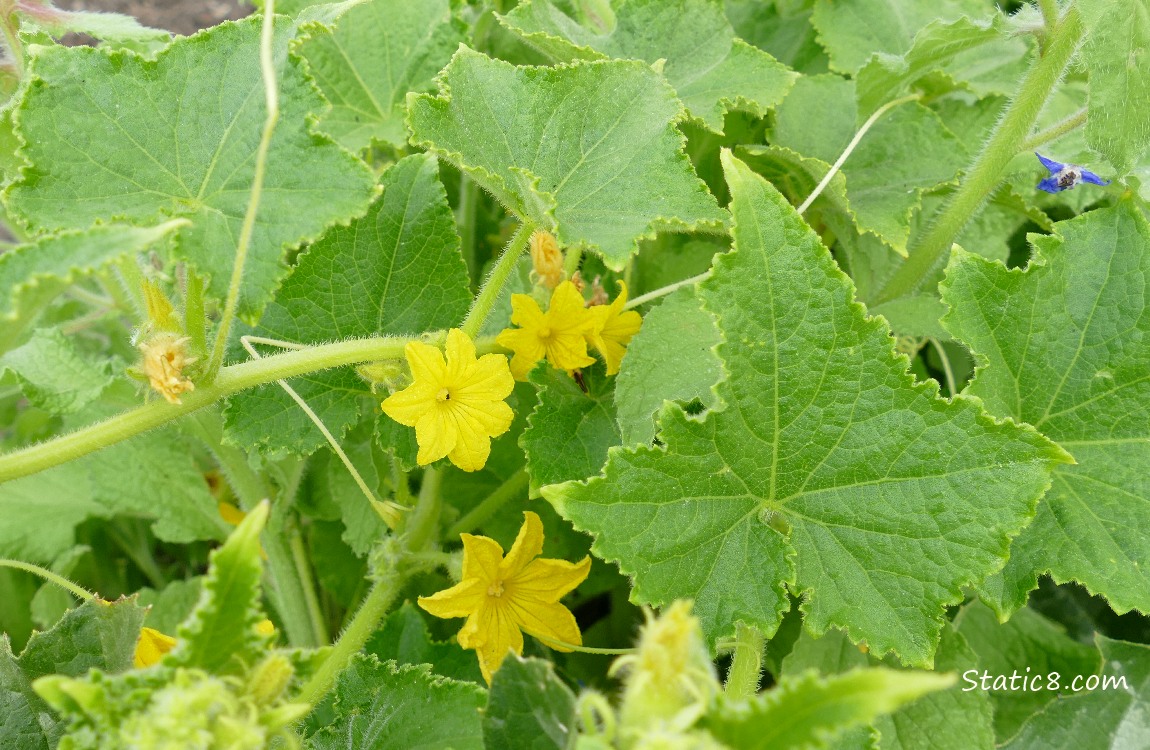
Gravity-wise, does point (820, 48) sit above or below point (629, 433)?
above

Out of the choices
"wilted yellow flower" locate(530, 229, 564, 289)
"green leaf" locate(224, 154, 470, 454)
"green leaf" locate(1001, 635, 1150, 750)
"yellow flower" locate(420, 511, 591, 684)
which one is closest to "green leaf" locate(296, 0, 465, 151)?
"green leaf" locate(224, 154, 470, 454)

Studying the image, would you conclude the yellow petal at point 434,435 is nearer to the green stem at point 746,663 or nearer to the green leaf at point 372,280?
the green leaf at point 372,280

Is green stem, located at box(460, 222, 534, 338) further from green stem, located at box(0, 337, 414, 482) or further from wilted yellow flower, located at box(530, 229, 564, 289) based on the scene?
green stem, located at box(0, 337, 414, 482)

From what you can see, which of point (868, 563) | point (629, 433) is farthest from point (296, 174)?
point (868, 563)

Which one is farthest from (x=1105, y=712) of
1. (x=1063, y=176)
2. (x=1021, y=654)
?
(x=1063, y=176)

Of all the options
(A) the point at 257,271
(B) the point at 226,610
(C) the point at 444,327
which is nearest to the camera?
(B) the point at 226,610

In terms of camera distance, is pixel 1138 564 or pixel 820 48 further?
pixel 820 48

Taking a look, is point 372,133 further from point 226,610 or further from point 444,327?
Result: point 226,610
